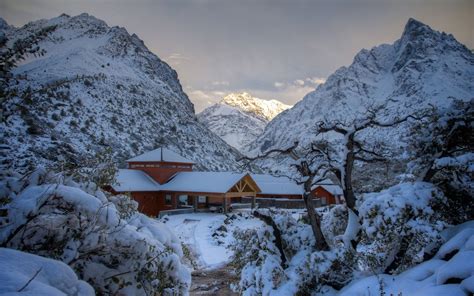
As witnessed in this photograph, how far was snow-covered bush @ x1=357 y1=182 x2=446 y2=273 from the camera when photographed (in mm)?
8930

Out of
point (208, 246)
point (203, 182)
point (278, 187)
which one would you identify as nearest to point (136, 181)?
point (203, 182)

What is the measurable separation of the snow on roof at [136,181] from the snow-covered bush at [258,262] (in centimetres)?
2468

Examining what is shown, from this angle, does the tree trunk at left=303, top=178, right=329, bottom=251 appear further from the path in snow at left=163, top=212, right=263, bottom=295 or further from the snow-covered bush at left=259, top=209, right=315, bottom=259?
the path in snow at left=163, top=212, right=263, bottom=295

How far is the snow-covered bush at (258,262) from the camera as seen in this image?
1073 centimetres

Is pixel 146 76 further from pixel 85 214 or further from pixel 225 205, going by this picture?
pixel 85 214

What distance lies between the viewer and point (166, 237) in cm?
716

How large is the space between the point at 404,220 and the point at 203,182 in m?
31.0

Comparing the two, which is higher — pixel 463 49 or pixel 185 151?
pixel 463 49

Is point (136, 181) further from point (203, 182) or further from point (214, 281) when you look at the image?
point (214, 281)

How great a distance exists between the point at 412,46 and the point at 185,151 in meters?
169

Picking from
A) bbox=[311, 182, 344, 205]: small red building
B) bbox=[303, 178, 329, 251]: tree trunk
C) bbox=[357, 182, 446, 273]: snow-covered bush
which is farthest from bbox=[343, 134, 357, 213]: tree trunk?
bbox=[311, 182, 344, 205]: small red building

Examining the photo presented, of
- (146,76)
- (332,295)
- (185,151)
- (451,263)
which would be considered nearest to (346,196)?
(332,295)

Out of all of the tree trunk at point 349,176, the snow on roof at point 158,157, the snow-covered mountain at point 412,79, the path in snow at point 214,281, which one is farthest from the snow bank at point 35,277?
the snow-covered mountain at point 412,79

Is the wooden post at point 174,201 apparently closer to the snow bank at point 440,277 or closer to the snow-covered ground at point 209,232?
the snow-covered ground at point 209,232
